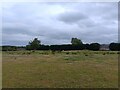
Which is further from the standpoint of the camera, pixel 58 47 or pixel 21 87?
pixel 58 47

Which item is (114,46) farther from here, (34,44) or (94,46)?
(34,44)

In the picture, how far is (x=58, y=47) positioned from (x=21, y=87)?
3429 inches

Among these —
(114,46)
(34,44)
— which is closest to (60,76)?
(114,46)

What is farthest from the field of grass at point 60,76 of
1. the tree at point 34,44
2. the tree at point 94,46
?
the tree at point 34,44

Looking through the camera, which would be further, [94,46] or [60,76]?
[94,46]

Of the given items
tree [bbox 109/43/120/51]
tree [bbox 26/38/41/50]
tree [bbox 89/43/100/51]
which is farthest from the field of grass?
tree [bbox 26/38/41/50]

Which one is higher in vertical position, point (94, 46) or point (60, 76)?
point (94, 46)

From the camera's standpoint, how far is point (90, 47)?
336 feet

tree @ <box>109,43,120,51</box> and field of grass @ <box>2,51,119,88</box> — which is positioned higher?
tree @ <box>109,43,120,51</box>

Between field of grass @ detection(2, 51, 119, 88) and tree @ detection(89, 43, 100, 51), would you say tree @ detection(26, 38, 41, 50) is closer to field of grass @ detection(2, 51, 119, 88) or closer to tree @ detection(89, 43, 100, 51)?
tree @ detection(89, 43, 100, 51)

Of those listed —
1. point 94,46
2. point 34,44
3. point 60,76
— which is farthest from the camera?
point 34,44

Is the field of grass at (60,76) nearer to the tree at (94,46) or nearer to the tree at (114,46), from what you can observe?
the tree at (114,46)

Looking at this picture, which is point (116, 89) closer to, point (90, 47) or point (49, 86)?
point (49, 86)

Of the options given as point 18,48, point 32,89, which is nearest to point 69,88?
point 32,89
